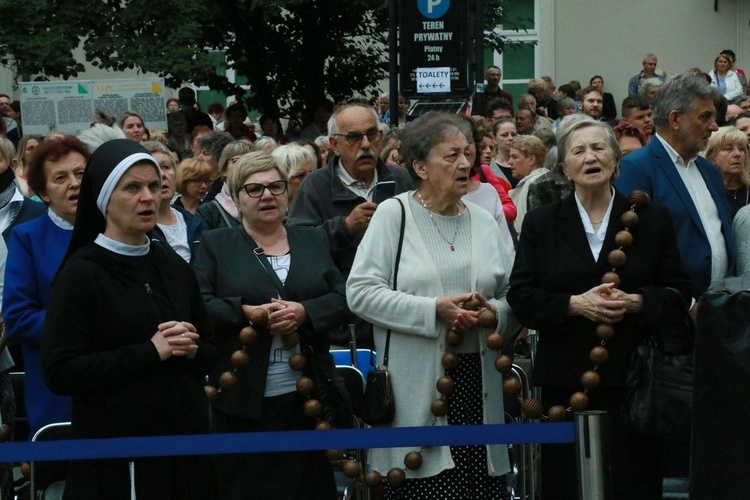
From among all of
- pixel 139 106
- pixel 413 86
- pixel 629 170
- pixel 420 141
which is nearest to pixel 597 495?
pixel 420 141

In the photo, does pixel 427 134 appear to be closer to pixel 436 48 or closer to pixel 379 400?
pixel 379 400

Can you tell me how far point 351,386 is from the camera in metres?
6.40

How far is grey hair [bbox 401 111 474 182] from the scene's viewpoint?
18.9ft

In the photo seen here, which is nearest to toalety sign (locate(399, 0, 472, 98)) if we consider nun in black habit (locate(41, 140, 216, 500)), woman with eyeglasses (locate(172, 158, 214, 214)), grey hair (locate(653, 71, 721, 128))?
woman with eyeglasses (locate(172, 158, 214, 214))

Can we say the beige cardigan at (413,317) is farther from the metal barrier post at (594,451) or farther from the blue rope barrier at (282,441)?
the metal barrier post at (594,451)

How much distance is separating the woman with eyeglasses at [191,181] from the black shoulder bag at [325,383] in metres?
2.96

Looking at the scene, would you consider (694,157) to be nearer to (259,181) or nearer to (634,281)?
(634,281)

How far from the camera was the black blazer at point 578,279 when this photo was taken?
5578 millimetres

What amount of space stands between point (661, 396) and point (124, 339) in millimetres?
2037

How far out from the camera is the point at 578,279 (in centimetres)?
562

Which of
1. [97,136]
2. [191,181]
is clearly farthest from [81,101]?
[97,136]

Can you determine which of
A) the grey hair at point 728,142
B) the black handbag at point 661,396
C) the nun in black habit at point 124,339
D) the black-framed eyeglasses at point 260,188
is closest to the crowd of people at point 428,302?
the black-framed eyeglasses at point 260,188

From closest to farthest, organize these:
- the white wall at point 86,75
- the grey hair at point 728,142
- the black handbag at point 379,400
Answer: the black handbag at point 379,400
the grey hair at point 728,142
the white wall at point 86,75

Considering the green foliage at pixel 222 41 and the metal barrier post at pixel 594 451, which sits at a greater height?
the green foliage at pixel 222 41
